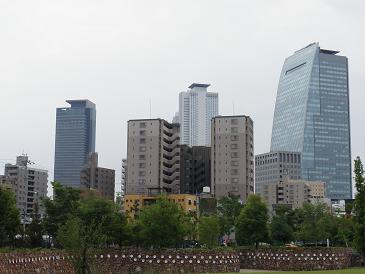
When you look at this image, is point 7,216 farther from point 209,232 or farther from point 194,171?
point 194,171

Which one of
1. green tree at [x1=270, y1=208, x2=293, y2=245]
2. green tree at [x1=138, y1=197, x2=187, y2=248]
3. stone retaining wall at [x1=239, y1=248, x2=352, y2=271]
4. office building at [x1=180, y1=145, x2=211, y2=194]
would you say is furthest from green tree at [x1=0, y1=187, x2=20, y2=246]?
office building at [x1=180, y1=145, x2=211, y2=194]

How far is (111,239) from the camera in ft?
181

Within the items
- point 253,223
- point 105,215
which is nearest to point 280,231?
point 253,223

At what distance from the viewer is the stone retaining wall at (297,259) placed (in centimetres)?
4725

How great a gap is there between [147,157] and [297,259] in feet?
267

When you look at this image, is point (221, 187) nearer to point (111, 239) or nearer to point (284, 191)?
point (284, 191)

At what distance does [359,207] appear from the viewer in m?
42.1

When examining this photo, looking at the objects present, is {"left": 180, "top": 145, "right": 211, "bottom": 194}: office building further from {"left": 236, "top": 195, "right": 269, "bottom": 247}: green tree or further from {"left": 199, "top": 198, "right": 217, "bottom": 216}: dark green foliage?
{"left": 236, "top": 195, "right": 269, "bottom": 247}: green tree

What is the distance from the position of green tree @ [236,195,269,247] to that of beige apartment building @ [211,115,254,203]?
68535 millimetres

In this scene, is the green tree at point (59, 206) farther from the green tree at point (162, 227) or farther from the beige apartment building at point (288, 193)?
the beige apartment building at point (288, 193)

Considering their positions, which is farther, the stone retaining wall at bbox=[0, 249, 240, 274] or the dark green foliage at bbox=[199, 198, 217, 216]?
the dark green foliage at bbox=[199, 198, 217, 216]

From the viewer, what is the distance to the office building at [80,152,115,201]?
599 ft

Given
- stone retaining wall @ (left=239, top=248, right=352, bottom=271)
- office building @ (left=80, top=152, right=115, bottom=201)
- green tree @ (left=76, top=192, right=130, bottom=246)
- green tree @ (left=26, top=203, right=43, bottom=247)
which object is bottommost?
stone retaining wall @ (left=239, top=248, right=352, bottom=271)

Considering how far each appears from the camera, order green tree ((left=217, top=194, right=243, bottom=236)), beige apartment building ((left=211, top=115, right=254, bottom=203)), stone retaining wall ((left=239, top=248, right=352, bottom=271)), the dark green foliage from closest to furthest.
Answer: stone retaining wall ((left=239, top=248, right=352, bottom=271)), green tree ((left=217, top=194, right=243, bottom=236)), the dark green foliage, beige apartment building ((left=211, top=115, right=254, bottom=203))
